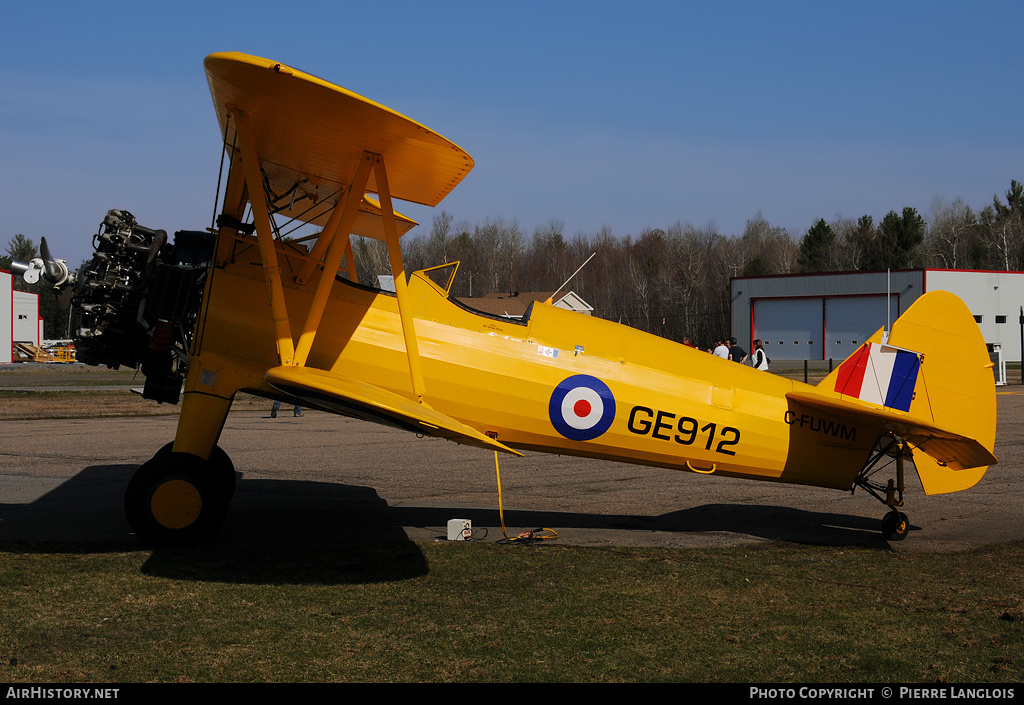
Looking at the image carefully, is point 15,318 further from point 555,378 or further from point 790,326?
point 555,378

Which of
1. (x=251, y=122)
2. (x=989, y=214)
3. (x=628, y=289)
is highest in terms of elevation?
(x=989, y=214)

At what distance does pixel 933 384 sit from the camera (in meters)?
7.49

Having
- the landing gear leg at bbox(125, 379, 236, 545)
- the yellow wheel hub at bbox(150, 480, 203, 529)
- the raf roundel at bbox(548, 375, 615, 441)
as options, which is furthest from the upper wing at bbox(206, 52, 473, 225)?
the yellow wheel hub at bbox(150, 480, 203, 529)

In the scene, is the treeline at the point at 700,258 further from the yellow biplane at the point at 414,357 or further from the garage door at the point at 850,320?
the yellow biplane at the point at 414,357

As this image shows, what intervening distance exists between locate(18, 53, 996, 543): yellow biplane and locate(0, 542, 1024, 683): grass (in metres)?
0.85

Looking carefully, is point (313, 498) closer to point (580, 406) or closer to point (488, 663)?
point (580, 406)

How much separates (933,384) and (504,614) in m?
4.76

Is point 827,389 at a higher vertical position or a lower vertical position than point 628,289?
lower

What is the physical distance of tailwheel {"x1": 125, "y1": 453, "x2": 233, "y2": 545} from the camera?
6.27 metres

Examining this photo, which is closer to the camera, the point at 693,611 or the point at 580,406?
the point at 693,611

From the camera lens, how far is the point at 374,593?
543 cm

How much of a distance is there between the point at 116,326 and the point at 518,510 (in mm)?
4262

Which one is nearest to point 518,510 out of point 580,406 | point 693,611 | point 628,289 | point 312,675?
point 580,406

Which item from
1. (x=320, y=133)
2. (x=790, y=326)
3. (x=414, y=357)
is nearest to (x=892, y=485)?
(x=414, y=357)
